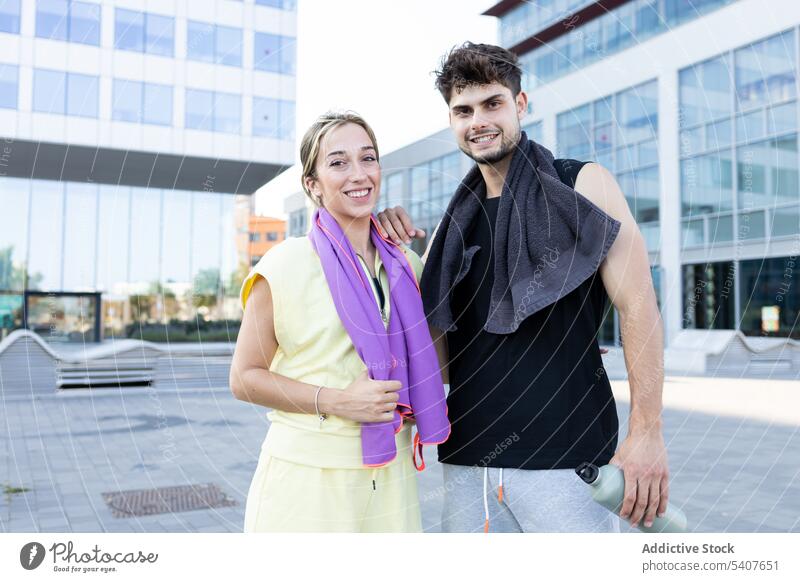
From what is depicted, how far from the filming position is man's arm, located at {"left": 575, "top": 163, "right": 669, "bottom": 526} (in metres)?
1.82

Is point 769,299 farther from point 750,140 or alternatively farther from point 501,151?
point 501,151

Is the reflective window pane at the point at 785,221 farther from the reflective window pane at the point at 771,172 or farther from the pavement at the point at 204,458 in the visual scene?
the pavement at the point at 204,458

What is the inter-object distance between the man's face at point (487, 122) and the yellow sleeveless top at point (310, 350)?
630 mm

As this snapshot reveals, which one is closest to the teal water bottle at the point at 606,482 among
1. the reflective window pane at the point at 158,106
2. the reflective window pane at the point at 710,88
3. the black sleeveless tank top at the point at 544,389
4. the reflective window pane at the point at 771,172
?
the black sleeveless tank top at the point at 544,389

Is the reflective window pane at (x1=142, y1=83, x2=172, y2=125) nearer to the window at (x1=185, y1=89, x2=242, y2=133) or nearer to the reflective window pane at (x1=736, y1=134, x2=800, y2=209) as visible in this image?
the window at (x1=185, y1=89, x2=242, y2=133)

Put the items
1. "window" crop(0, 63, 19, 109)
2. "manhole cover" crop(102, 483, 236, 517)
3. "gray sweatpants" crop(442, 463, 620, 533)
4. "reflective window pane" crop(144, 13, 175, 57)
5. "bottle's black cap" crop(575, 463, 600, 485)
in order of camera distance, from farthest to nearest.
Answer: "window" crop(0, 63, 19, 109) < "reflective window pane" crop(144, 13, 175, 57) < "manhole cover" crop(102, 483, 236, 517) < "gray sweatpants" crop(442, 463, 620, 533) < "bottle's black cap" crop(575, 463, 600, 485)

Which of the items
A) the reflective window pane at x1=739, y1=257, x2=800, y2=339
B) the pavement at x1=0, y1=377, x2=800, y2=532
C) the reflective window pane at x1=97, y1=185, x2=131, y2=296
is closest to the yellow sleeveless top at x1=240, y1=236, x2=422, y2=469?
the reflective window pane at x1=97, y1=185, x2=131, y2=296

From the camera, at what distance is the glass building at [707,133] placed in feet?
47.6

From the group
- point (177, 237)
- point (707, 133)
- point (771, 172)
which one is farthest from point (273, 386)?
point (707, 133)

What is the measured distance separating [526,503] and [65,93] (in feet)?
32.7

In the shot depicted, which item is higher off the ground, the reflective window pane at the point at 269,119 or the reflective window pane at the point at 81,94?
the reflective window pane at the point at 81,94

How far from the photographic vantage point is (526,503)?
200cm
